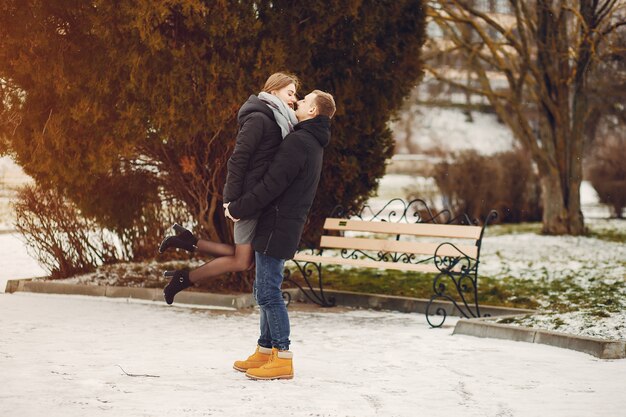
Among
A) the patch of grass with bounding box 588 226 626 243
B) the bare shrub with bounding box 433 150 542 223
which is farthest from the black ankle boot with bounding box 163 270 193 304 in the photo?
the bare shrub with bounding box 433 150 542 223

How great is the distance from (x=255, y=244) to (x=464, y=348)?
2.30 metres

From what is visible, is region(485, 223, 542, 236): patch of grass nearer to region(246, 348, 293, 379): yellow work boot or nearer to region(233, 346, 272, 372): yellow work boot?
region(233, 346, 272, 372): yellow work boot

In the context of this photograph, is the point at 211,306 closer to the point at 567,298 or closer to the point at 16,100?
the point at 16,100

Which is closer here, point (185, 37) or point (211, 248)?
point (211, 248)

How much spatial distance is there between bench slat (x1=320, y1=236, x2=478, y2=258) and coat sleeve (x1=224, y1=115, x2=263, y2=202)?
3.25 metres

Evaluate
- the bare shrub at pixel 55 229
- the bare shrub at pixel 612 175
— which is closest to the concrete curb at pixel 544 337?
the bare shrub at pixel 55 229

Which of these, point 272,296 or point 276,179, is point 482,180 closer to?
point 272,296

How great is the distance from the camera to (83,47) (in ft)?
32.4

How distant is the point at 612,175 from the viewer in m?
25.0

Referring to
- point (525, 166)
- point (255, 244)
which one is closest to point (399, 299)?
point (255, 244)

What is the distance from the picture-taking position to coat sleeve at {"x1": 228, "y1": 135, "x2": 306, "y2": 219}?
635 centimetres

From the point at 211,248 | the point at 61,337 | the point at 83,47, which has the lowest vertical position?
the point at 61,337

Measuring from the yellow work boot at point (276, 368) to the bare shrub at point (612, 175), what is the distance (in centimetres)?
1983

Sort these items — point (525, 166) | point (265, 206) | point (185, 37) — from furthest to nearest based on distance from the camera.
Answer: point (525, 166) < point (185, 37) < point (265, 206)
